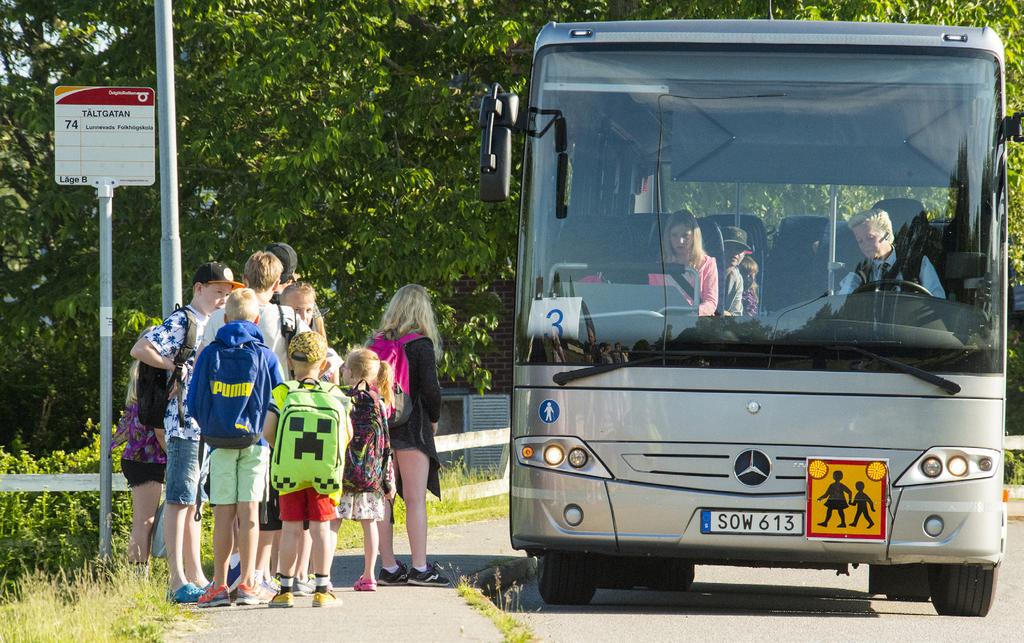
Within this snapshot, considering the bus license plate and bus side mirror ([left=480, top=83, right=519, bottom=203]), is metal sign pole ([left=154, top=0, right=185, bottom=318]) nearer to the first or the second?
bus side mirror ([left=480, top=83, right=519, bottom=203])

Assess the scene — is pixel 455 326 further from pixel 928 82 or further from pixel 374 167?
pixel 928 82

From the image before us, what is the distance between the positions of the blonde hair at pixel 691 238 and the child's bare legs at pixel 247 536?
2.45 metres

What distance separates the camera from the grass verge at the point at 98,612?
6.80 metres

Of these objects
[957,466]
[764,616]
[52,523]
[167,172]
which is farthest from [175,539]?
[52,523]

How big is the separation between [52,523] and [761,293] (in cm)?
742

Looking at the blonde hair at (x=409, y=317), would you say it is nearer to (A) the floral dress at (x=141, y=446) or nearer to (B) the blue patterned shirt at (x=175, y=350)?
(B) the blue patterned shirt at (x=175, y=350)

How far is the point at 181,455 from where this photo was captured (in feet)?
26.6

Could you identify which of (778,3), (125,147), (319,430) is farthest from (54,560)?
(778,3)

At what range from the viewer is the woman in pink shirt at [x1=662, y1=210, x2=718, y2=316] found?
26.3 feet

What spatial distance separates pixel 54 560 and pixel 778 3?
377 inches

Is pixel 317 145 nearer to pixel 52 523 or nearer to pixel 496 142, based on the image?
pixel 52 523

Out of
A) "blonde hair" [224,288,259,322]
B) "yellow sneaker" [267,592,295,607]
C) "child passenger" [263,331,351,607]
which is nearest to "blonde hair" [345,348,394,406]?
"child passenger" [263,331,351,607]

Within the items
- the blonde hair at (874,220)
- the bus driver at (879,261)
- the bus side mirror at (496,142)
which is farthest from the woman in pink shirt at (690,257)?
the bus side mirror at (496,142)

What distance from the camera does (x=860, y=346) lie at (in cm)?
795
